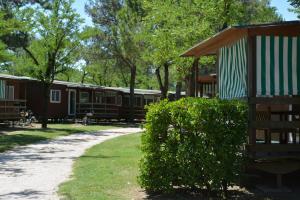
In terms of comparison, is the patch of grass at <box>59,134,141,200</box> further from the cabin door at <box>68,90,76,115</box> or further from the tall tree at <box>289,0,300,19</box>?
the cabin door at <box>68,90,76,115</box>

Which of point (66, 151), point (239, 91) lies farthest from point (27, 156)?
point (239, 91)

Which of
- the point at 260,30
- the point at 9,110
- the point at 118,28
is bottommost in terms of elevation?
the point at 9,110

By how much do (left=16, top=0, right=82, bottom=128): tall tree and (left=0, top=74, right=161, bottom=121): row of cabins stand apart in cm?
273

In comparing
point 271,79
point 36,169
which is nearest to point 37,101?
point 36,169

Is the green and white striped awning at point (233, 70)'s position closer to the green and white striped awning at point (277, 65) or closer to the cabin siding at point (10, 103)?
the green and white striped awning at point (277, 65)

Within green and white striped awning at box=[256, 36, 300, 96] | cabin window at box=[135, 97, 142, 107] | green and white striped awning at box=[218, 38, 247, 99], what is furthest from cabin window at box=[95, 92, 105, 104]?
green and white striped awning at box=[256, 36, 300, 96]

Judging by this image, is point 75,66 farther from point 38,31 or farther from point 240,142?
point 240,142

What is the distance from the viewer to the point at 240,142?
8.81 m

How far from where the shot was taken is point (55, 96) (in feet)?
134

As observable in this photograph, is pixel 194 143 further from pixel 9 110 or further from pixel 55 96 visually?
pixel 55 96

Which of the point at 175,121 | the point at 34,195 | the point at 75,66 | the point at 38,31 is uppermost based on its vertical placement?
the point at 38,31

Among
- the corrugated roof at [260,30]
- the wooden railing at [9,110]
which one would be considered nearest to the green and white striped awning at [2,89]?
the wooden railing at [9,110]

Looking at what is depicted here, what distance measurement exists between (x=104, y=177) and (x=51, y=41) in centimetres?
2095

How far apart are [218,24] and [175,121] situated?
14184 mm
